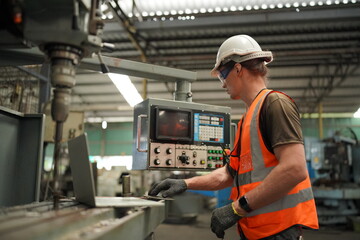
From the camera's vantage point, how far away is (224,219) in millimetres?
1117

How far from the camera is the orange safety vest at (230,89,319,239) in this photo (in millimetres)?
1075

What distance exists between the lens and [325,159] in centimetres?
514

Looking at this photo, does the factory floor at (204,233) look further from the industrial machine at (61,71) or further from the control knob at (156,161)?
the industrial machine at (61,71)

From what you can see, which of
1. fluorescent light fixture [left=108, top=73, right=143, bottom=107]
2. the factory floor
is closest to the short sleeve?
fluorescent light fixture [left=108, top=73, right=143, bottom=107]

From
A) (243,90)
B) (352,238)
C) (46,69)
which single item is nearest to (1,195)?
(243,90)

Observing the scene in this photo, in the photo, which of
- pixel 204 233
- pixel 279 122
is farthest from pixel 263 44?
pixel 279 122

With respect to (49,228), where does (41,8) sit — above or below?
above

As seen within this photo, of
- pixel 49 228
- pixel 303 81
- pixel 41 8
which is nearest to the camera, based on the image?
pixel 49 228

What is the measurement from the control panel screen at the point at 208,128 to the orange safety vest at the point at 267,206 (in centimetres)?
67

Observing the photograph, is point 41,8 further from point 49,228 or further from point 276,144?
point 276,144

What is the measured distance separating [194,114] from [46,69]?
6.22 feet

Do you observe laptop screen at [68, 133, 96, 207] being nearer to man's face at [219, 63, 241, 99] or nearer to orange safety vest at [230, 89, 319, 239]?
orange safety vest at [230, 89, 319, 239]

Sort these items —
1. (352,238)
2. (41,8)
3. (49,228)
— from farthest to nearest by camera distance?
(352,238), (41,8), (49,228)

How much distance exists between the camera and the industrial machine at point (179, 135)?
5.69ft
